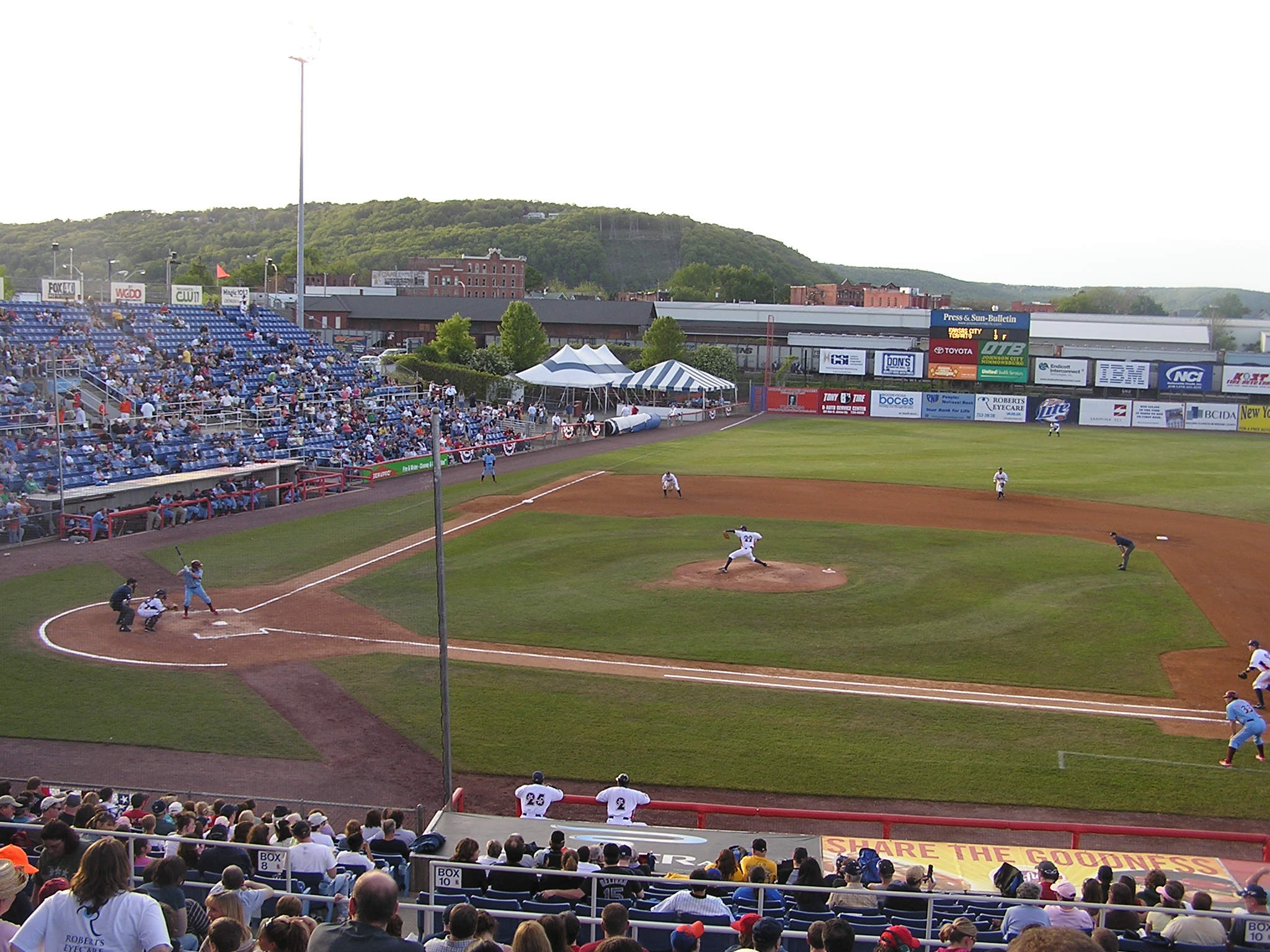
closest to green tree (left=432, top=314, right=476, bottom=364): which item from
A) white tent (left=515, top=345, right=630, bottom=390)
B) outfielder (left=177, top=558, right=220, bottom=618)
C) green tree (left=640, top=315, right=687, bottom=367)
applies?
white tent (left=515, top=345, right=630, bottom=390)

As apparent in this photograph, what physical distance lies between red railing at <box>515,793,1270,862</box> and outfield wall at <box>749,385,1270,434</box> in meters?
61.9

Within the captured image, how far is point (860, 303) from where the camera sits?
554 ft

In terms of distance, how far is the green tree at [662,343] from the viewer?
8644cm

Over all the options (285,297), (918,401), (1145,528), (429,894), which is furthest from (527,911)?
(285,297)

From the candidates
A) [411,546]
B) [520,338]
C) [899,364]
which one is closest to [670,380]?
[520,338]

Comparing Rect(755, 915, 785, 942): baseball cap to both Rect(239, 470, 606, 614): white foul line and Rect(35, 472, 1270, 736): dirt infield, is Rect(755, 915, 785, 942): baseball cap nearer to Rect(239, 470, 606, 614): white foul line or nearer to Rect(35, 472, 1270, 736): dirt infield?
Rect(35, 472, 1270, 736): dirt infield

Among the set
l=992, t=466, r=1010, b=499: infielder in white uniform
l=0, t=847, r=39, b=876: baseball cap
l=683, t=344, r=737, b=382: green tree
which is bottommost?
l=992, t=466, r=1010, b=499: infielder in white uniform

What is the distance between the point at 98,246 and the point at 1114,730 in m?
130

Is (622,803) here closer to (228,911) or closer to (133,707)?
(228,911)

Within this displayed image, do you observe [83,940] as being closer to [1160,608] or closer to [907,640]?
[907,640]

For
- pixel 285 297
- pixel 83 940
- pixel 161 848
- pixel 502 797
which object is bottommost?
pixel 502 797

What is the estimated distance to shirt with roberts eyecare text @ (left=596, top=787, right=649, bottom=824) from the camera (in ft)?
43.5

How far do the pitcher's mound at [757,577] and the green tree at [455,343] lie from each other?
55884 millimetres

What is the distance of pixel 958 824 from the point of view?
12.6 metres
